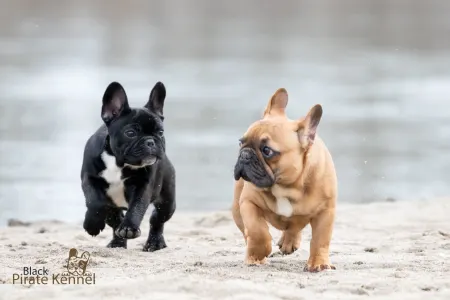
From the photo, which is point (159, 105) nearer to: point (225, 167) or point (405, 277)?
point (405, 277)

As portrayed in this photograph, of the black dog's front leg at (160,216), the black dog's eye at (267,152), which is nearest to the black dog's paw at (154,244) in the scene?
the black dog's front leg at (160,216)

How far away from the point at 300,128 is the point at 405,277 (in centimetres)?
104

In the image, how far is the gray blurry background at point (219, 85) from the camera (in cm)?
1227

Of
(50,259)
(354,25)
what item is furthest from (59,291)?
(354,25)

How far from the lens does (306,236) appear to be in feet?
29.8

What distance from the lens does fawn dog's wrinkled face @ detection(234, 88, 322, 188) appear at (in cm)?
664

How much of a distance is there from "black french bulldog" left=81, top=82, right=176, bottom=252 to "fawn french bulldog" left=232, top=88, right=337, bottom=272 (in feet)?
3.08

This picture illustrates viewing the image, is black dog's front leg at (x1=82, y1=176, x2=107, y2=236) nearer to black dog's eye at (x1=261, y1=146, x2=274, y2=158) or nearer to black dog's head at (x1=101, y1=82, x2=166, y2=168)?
black dog's head at (x1=101, y1=82, x2=166, y2=168)

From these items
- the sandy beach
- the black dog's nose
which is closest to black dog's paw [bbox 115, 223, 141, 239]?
the sandy beach

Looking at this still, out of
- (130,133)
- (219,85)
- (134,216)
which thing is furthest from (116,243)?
(219,85)

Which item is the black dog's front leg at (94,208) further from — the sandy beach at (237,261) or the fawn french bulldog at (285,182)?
the fawn french bulldog at (285,182)

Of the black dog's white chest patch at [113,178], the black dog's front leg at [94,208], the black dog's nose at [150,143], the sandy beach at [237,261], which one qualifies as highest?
the black dog's nose at [150,143]

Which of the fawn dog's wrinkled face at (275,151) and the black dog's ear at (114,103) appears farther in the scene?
the black dog's ear at (114,103)

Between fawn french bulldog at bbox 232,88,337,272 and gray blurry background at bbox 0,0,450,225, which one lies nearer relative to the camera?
fawn french bulldog at bbox 232,88,337,272
